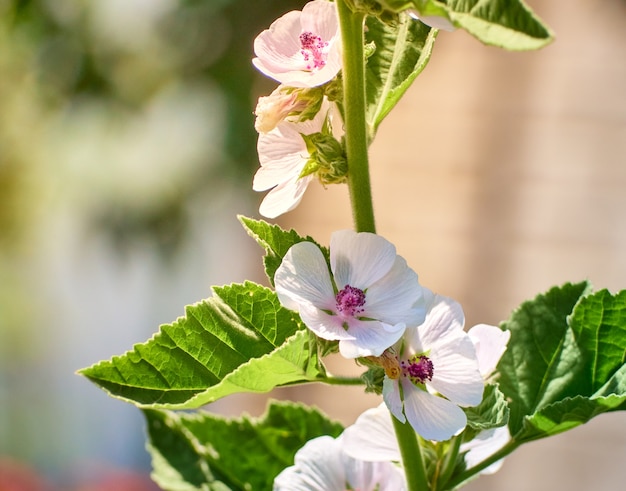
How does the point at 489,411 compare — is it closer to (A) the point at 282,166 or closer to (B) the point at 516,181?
(A) the point at 282,166

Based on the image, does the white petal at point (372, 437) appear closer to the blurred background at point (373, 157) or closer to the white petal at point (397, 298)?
the white petal at point (397, 298)

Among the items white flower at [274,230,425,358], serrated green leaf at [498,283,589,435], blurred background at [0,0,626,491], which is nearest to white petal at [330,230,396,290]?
white flower at [274,230,425,358]

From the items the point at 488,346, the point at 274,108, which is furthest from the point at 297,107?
the point at 488,346

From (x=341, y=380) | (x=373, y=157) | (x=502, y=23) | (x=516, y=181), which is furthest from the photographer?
(x=373, y=157)

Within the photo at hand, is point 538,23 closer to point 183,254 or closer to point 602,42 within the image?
point 183,254

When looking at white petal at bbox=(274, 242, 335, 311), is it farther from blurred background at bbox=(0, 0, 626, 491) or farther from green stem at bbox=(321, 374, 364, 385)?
blurred background at bbox=(0, 0, 626, 491)

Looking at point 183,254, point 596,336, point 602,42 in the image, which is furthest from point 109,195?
point 596,336

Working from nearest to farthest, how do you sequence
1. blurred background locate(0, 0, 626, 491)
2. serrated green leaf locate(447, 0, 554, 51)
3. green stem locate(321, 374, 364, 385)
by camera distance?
serrated green leaf locate(447, 0, 554, 51) → green stem locate(321, 374, 364, 385) → blurred background locate(0, 0, 626, 491)
